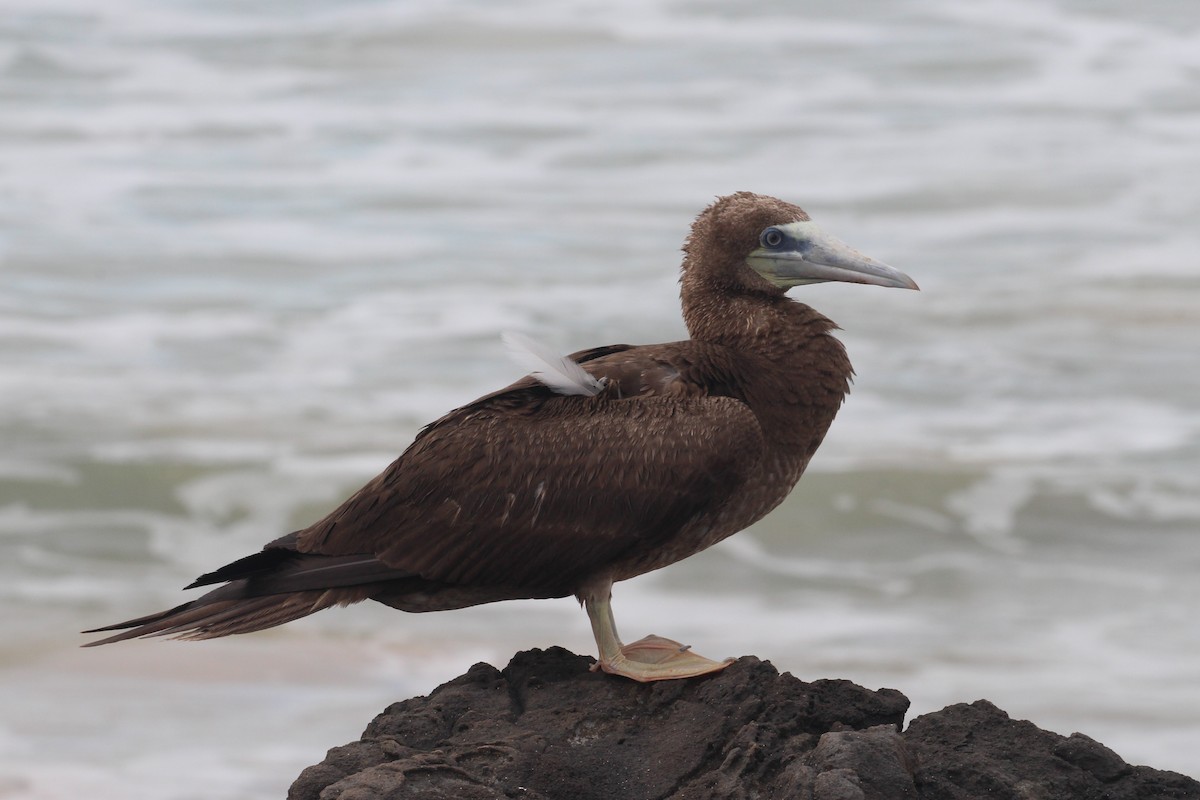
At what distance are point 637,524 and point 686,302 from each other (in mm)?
1241

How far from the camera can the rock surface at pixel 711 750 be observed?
Result: 270 inches

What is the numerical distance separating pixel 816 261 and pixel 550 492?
1.54m

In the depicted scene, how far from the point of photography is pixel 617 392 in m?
8.08

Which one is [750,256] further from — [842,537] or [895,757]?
[842,537]

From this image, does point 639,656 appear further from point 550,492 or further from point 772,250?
point 772,250

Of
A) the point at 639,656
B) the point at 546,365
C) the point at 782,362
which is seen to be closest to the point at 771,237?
the point at 782,362

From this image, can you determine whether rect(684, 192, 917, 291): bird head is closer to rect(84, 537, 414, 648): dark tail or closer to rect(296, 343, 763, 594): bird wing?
rect(296, 343, 763, 594): bird wing

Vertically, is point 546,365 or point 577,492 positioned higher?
point 546,365

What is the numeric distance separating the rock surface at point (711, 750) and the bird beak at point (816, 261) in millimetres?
1743

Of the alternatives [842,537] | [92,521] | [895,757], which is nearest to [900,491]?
[842,537]

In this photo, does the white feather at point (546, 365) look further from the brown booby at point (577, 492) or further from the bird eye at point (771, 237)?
the bird eye at point (771, 237)

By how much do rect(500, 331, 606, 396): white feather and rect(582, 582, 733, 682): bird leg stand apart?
848mm

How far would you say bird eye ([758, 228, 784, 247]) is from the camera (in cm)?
828

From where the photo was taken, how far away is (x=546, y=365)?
7.79 m
